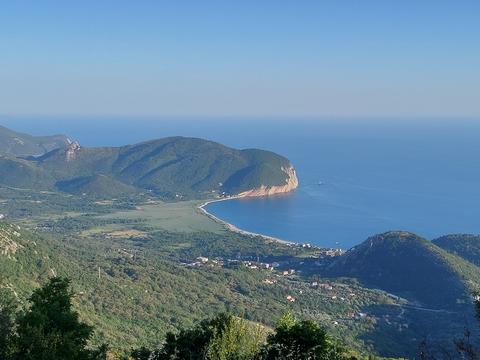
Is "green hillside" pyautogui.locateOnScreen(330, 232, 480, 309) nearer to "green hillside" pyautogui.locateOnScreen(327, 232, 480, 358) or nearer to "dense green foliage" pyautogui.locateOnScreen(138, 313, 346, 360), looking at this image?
"green hillside" pyautogui.locateOnScreen(327, 232, 480, 358)

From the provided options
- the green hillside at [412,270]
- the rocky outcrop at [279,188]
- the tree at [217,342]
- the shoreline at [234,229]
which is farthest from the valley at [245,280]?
the rocky outcrop at [279,188]

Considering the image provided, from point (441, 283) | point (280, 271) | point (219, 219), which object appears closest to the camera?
point (441, 283)

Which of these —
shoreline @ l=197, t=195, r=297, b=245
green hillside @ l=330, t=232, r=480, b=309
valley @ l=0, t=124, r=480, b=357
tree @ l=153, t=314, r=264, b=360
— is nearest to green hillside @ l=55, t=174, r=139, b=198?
shoreline @ l=197, t=195, r=297, b=245

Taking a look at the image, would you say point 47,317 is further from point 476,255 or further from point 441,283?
point 476,255

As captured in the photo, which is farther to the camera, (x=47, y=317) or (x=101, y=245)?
(x=101, y=245)

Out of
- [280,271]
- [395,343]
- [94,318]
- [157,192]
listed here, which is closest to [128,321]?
[94,318]

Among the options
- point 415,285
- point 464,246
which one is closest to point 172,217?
point 464,246
